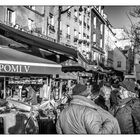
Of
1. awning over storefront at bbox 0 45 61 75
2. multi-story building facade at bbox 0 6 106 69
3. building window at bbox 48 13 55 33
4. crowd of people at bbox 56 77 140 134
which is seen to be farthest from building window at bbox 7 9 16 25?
crowd of people at bbox 56 77 140 134

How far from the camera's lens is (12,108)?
485 cm

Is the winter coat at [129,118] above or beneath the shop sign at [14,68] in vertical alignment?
beneath

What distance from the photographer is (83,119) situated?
2.70 meters

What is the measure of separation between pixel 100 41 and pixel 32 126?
2955 cm

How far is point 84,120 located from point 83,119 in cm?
2

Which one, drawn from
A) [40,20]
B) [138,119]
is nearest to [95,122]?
[138,119]

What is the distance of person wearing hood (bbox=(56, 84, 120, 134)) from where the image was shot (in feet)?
8.75

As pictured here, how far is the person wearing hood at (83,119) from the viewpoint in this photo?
2666 mm

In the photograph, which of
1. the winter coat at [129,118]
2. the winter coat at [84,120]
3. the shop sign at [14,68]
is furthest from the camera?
the shop sign at [14,68]

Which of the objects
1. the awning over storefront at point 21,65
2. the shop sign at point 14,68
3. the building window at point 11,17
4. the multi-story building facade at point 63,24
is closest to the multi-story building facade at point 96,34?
the multi-story building facade at point 63,24

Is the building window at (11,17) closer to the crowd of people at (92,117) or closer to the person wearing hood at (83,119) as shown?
the crowd of people at (92,117)

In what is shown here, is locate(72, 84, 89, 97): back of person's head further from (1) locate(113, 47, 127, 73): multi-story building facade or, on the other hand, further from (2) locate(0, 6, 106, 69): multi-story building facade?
(1) locate(113, 47, 127, 73): multi-story building facade

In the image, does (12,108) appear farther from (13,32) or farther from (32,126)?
(13,32)

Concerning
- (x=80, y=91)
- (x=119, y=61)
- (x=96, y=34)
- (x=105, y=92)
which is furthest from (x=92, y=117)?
(x=119, y=61)
